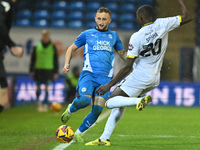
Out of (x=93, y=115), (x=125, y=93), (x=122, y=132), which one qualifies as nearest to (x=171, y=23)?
(x=125, y=93)

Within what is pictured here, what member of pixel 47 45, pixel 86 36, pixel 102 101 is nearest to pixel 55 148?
pixel 102 101

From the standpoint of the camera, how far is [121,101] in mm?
6258

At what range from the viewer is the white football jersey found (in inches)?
247

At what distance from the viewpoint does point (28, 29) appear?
1756 cm

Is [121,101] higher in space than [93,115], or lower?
higher

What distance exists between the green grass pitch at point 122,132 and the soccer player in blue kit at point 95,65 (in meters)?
0.56

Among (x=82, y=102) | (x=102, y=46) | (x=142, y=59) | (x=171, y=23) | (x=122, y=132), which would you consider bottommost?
(x=122, y=132)

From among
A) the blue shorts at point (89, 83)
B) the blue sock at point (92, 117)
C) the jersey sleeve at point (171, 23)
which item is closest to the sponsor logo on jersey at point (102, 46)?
the blue shorts at point (89, 83)

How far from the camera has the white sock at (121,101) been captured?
610cm

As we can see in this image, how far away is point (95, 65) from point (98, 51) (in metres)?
0.22

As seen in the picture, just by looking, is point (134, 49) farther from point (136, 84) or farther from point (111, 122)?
point (111, 122)

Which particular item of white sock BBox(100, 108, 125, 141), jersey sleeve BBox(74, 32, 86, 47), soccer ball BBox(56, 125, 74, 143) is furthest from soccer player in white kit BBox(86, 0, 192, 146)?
jersey sleeve BBox(74, 32, 86, 47)

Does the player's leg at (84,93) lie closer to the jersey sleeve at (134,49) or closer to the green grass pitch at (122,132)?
the green grass pitch at (122,132)

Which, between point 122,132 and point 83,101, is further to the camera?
point 122,132
